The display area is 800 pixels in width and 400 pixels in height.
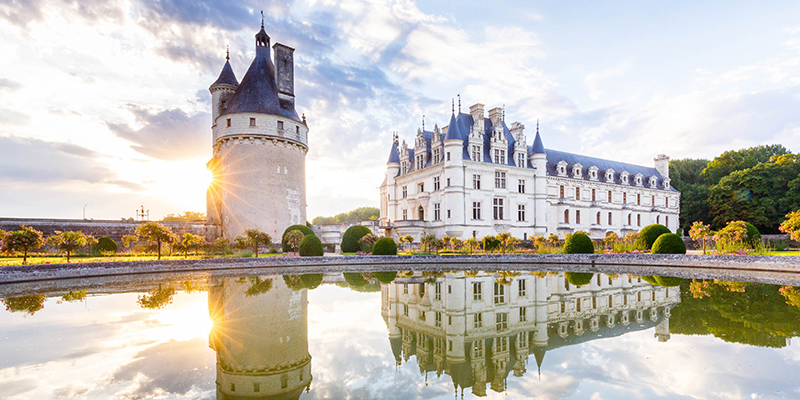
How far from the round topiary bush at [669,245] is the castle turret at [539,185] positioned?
577 inches

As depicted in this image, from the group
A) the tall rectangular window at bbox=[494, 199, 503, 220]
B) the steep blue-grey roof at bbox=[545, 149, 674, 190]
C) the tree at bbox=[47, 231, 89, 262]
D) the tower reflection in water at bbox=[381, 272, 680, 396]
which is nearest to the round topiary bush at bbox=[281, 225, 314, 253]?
the tree at bbox=[47, 231, 89, 262]

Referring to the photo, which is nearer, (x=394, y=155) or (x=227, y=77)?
(x=227, y=77)

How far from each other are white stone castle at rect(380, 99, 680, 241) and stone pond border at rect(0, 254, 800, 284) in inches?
440

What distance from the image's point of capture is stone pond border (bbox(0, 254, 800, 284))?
15.8 meters

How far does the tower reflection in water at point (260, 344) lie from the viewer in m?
4.69

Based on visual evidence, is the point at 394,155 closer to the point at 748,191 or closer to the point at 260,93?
the point at 260,93

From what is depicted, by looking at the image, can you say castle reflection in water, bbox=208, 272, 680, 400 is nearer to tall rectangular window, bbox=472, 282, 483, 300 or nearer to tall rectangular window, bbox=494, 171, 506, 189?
tall rectangular window, bbox=472, 282, 483, 300

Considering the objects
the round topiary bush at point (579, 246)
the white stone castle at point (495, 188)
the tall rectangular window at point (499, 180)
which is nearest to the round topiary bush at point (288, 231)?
the white stone castle at point (495, 188)

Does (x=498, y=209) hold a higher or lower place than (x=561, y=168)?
lower

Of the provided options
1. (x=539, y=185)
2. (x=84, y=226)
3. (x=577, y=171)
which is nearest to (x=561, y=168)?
(x=577, y=171)

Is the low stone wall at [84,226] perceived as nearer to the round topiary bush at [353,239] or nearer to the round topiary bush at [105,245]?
the round topiary bush at [105,245]

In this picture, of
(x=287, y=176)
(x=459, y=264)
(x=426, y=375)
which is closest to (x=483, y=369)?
(x=426, y=375)

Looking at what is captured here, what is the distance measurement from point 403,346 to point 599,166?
46566 mm

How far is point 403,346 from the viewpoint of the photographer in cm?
640
